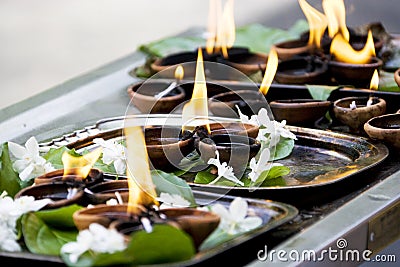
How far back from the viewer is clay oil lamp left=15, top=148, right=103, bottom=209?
5.61 feet

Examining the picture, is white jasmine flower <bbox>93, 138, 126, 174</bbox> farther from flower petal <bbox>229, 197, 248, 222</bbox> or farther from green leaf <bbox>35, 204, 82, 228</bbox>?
flower petal <bbox>229, 197, 248, 222</bbox>

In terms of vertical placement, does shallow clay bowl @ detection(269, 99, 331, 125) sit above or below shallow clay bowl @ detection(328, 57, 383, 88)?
below

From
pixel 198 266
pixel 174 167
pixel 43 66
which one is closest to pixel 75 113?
pixel 174 167

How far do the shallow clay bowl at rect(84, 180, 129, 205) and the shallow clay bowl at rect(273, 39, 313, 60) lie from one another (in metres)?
1.26

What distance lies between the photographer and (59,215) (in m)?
1.67

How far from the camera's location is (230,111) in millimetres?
2438

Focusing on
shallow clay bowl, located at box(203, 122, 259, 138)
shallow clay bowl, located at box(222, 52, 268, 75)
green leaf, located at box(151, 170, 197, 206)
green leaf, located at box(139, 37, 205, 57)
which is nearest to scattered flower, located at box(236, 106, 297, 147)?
shallow clay bowl, located at box(203, 122, 259, 138)

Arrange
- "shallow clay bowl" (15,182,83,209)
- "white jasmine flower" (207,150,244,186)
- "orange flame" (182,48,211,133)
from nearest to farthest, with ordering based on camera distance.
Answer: "shallow clay bowl" (15,182,83,209) < "white jasmine flower" (207,150,244,186) < "orange flame" (182,48,211,133)

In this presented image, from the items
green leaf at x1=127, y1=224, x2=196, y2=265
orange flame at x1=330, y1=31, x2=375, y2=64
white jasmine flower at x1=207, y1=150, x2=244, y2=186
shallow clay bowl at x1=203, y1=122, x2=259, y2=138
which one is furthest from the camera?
Result: orange flame at x1=330, y1=31, x2=375, y2=64

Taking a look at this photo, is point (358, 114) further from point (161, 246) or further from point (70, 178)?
point (161, 246)

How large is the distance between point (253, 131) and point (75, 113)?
2.13ft

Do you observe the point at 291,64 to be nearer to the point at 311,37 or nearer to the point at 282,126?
the point at 311,37

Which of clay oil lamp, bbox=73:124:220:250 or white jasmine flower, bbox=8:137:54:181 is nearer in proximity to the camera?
clay oil lamp, bbox=73:124:220:250

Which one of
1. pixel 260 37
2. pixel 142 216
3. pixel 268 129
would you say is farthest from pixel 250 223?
pixel 260 37
